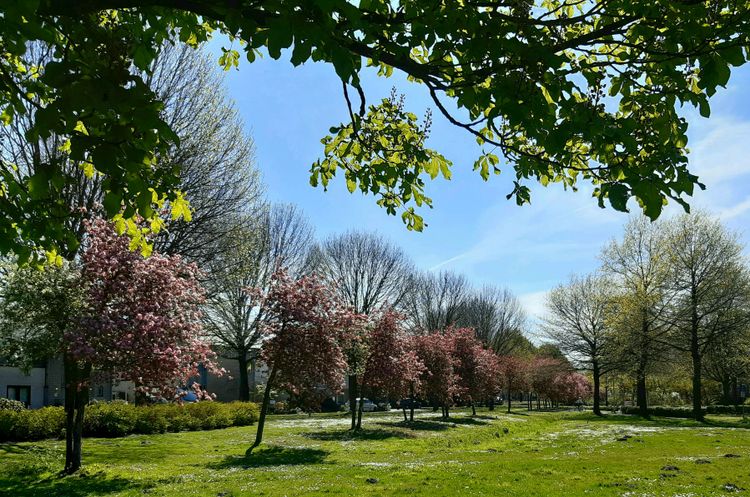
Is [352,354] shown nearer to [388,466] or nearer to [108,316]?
[388,466]

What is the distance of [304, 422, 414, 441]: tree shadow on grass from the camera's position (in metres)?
23.1

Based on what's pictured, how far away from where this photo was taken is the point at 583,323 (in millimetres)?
47344

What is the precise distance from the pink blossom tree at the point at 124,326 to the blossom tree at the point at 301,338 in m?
6.44

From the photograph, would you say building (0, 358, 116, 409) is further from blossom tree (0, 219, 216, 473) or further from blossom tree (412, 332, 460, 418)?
blossom tree (0, 219, 216, 473)

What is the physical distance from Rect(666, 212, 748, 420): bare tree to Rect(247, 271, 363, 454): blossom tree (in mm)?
27642

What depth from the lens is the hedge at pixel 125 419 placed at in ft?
62.1

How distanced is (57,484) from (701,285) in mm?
38623

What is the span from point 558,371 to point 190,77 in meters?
43.2

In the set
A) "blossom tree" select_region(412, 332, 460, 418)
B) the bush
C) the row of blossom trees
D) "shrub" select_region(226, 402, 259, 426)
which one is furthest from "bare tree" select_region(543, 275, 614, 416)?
the bush

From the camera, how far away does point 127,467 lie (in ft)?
45.1

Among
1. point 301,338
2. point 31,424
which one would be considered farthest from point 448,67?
point 31,424

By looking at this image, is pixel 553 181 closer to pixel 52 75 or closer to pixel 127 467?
pixel 52 75

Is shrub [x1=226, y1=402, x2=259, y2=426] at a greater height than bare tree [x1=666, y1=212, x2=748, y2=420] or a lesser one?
lesser

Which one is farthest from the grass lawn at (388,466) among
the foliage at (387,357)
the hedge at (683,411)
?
the hedge at (683,411)
